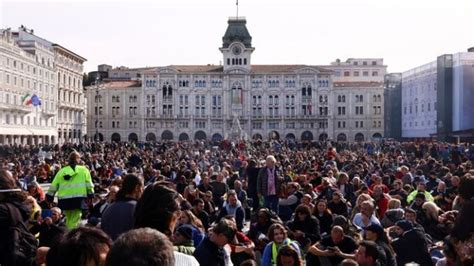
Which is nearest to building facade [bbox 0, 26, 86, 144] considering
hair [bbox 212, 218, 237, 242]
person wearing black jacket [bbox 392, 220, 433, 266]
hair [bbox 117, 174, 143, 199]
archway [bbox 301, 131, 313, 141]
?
archway [bbox 301, 131, 313, 141]

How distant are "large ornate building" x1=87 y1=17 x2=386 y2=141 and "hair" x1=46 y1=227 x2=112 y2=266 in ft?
275

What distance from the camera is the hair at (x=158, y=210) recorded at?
3969mm

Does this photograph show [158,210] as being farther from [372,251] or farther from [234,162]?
[234,162]

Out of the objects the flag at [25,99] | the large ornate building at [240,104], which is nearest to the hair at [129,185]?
the flag at [25,99]

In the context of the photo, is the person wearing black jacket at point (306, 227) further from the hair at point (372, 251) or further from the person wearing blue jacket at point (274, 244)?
the hair at point (372, 251)

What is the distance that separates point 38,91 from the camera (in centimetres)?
6394

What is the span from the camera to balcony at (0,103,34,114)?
5424 cm

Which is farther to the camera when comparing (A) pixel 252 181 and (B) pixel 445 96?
(B) pixel 445 96

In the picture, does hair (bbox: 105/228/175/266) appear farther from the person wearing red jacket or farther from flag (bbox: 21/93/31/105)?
flag (bbox: 21/93/31/105)

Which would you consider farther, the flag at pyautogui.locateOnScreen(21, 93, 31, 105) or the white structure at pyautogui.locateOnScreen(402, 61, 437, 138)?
the white structure at pyautogui.locateOnScreen(402, 61, 437, 138)

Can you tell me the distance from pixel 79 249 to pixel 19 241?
2283 mm

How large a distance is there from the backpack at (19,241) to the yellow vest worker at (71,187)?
14.1ft

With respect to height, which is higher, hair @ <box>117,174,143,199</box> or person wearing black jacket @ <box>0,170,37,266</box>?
hair @ <box>117,174,143,199</box>

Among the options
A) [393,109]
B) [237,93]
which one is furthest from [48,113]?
[393,109]
